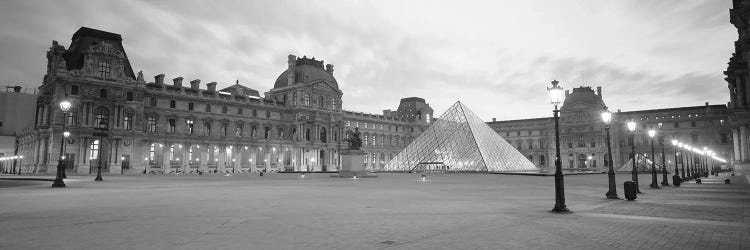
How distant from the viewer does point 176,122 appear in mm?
53469

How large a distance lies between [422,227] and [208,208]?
5590 mm

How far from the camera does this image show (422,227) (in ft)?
24.9

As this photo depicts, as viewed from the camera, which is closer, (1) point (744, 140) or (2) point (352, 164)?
(1) point (744, 140)

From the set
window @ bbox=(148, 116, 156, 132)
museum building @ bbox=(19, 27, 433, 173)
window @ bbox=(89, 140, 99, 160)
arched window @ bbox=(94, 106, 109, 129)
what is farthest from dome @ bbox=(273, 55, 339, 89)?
window @ bbox=(89, 140, 99, 160)

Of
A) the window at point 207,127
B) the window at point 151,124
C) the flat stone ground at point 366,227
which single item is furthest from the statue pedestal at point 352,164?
the window at point 151,124

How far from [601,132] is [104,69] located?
3041 inches

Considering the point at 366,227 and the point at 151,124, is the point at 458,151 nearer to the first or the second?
the point at 151,124

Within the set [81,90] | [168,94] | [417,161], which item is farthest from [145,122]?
[417,161]

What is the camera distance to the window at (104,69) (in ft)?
151

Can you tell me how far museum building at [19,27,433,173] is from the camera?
44000 millimetres

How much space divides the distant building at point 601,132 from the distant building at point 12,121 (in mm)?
80304

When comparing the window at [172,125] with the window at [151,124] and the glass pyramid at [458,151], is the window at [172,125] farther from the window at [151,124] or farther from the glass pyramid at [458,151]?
the glass pyramid at [458,151]

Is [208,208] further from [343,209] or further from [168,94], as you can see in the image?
[168,94]

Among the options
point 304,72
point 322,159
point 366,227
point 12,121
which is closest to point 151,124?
point 12,121
